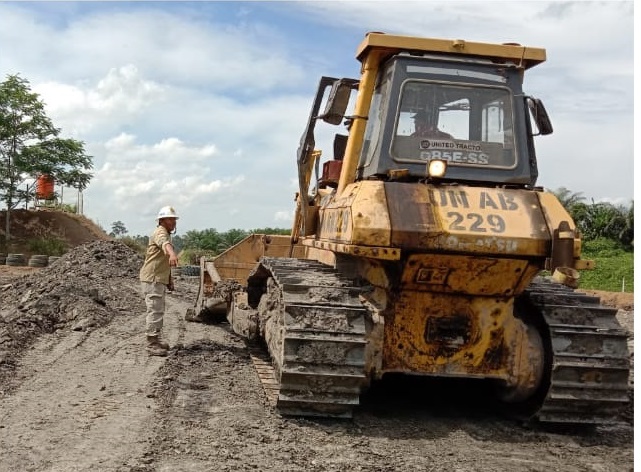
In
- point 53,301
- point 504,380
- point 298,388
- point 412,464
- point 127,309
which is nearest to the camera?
point 412,464

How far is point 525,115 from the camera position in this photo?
6043mm

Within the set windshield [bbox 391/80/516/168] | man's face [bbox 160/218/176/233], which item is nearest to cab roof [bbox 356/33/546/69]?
windshield [bbox 391/80/516/168]

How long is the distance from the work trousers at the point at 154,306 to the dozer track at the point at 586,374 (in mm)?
4232

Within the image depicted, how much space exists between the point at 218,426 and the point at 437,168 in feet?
7.96

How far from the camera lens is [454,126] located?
5.93 meters

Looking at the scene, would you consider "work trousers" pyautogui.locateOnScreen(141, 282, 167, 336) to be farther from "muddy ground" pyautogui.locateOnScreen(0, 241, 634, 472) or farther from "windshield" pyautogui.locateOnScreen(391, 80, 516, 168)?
"windshield" pyautogui.locateOnScreen(391, 80, 516, 168)

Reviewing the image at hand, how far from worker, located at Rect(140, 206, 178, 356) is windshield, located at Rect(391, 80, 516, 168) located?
328 cm

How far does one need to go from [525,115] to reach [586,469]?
279 centimetres

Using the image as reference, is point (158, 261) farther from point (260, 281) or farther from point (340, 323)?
point (340, 323)

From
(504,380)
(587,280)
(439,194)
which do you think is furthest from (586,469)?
(587,280)

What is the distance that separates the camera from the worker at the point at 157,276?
807cm

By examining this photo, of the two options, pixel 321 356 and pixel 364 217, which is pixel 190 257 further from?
pixel 364 217

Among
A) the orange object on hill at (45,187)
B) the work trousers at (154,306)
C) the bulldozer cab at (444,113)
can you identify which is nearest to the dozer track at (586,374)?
the bulldozer cab at (444,113)

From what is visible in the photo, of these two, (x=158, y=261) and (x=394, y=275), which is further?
(x=158, y=261)
